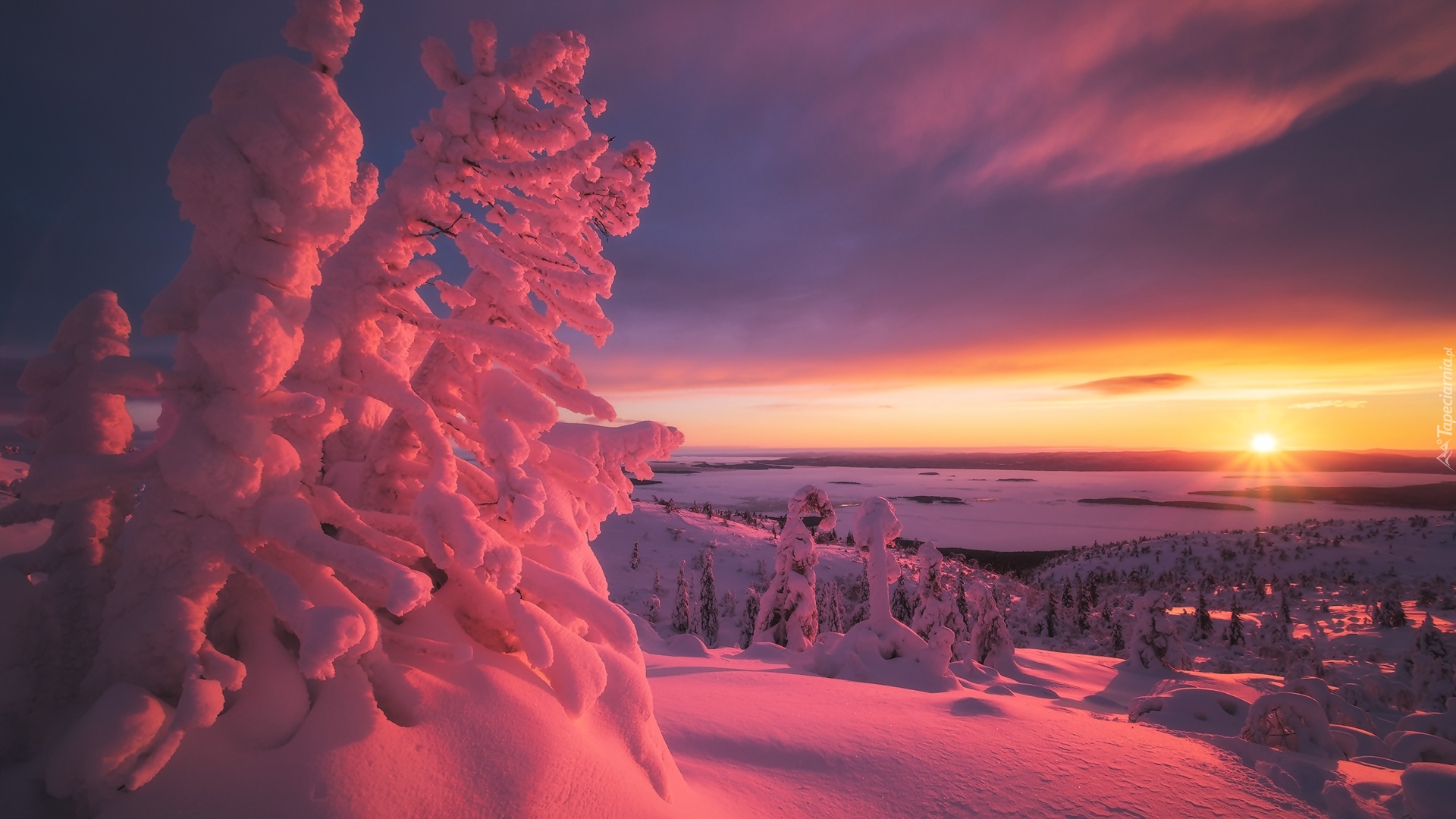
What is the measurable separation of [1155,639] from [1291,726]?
1440cm

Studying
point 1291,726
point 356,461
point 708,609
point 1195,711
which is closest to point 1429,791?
point 1291,726

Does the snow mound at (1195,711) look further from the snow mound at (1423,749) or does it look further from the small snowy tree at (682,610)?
the small snowy tree at (682,610)

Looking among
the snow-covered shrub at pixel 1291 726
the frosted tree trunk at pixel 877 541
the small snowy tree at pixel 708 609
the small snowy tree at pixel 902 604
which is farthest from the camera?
the small snowy tree at pixel 902 604

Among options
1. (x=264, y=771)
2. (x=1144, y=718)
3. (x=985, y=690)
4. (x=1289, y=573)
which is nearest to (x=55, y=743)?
(x=264, y=771)

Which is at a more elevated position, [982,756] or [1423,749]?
[982,756]

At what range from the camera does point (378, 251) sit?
123 inches

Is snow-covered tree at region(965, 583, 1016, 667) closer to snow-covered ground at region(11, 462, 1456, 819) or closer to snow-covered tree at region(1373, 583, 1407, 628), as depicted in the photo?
snow-covered ground at region(11, 462, 1456, 819)

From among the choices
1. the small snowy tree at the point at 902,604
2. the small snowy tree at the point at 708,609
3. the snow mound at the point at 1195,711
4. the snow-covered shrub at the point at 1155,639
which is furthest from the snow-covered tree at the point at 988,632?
the small snowy tree at the point at 902,604

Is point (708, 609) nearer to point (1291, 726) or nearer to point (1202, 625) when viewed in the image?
point (1202, 625)

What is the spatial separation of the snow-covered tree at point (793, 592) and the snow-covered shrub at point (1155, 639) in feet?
36.0

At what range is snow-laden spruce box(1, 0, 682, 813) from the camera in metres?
2.29

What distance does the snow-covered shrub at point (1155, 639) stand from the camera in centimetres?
1706

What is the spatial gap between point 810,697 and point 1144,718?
5.24 metres

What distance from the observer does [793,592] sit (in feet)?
60.6
